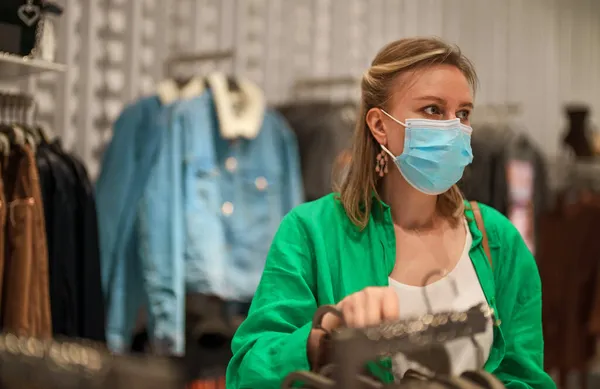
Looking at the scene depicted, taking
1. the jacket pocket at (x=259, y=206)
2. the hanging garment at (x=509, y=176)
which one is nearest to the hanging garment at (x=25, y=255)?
the jacket pocket at (x=259, y=206)

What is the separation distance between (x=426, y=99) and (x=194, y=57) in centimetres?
191

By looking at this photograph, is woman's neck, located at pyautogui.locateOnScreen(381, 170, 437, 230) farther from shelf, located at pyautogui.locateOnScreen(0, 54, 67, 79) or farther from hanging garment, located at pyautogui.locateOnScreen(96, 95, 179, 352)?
hanging garment, located at pyautogui.locateOnScreen(96, 95, 179, 352)

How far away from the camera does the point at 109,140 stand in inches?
124

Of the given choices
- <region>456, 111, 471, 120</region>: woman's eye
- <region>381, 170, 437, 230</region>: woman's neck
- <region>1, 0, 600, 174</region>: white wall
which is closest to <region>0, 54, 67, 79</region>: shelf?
<region>1, 0, 600, 174</region>: white wall

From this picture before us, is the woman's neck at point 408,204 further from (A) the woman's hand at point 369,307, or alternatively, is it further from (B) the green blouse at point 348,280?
(A) the woman's hand at point 369,307

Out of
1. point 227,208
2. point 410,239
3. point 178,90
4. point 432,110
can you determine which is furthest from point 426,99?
point 178,90

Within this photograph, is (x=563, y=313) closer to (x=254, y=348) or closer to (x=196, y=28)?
(x=196, y=28)

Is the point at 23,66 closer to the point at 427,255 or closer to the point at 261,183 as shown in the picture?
the point at 261,183

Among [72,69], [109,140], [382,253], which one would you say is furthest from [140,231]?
[382,253]

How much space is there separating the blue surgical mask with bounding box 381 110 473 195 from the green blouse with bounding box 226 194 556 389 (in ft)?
0.32

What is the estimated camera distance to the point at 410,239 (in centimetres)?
164

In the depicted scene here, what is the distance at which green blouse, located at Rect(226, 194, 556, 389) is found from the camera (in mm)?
1491

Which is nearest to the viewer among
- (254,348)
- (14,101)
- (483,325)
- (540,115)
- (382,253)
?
(483,325)

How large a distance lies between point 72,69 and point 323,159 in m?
1.11
